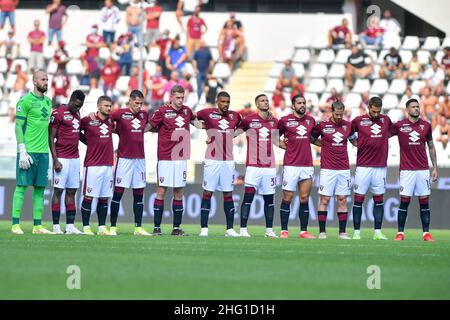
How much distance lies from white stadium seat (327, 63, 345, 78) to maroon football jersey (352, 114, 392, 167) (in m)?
13.1

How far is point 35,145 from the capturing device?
19.2m

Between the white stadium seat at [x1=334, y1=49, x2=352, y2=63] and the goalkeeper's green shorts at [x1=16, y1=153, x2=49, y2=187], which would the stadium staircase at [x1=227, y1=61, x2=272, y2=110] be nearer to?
the white stadium seat at [x1=334, y1=49, x2=352, y2=63]

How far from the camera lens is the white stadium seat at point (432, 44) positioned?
33156mm

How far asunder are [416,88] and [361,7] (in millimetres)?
4863

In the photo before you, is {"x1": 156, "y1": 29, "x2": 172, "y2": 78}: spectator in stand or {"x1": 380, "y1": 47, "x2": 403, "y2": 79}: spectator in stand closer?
{"x1": 380, "y1": 47, "x2": 403, "y2": 79}: spectator in stand

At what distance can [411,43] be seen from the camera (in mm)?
33438

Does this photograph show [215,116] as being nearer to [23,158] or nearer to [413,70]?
[23,158]

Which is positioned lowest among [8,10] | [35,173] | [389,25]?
[35,173]

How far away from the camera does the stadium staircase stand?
3341cm

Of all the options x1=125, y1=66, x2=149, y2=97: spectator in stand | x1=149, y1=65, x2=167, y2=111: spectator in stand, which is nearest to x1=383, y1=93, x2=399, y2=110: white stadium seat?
x1=149, y1=65, x2=167, y2=111: spectator in stand

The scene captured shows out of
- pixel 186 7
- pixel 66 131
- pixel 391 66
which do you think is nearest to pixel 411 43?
pixel 391 66

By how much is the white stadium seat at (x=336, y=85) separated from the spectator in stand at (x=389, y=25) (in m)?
1.94

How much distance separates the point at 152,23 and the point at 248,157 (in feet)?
50.9
